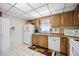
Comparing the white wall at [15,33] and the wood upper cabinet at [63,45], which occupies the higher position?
the white wall at [15,33]

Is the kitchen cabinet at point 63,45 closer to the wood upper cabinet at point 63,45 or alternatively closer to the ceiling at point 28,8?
the wood upper cabinet at point 63,45

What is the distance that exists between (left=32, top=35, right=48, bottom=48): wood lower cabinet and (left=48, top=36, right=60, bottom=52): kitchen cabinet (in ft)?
0.65

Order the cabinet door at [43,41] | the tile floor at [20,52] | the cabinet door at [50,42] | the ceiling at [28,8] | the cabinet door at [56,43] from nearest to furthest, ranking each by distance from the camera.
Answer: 1. the ceiling at [28,8]
2. the tile floor at [20,52]
3. the cabinet door at [56,43]
4. the cabinet door at [50,42]
5. the cabinet door at [43,41]

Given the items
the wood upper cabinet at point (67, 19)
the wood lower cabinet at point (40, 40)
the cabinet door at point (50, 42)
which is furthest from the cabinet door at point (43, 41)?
the wood upper cabinet at point (67, 19)

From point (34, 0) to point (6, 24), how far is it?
837mm

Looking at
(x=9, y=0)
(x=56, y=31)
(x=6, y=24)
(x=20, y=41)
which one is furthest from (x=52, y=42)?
(x=9, y=0)

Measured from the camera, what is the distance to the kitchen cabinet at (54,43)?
1989mm

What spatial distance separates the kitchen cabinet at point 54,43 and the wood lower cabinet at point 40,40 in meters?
0.20

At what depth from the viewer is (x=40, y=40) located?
2.59 m

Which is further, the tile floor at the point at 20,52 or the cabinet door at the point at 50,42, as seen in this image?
the cabinet door at the point at 50,42

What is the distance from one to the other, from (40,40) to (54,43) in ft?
2.13

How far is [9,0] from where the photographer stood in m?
0.99

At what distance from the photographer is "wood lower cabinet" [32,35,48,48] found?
241 cm

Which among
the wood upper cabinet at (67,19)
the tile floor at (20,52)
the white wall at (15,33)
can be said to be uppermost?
the wood upper cabinet at (67,19)
